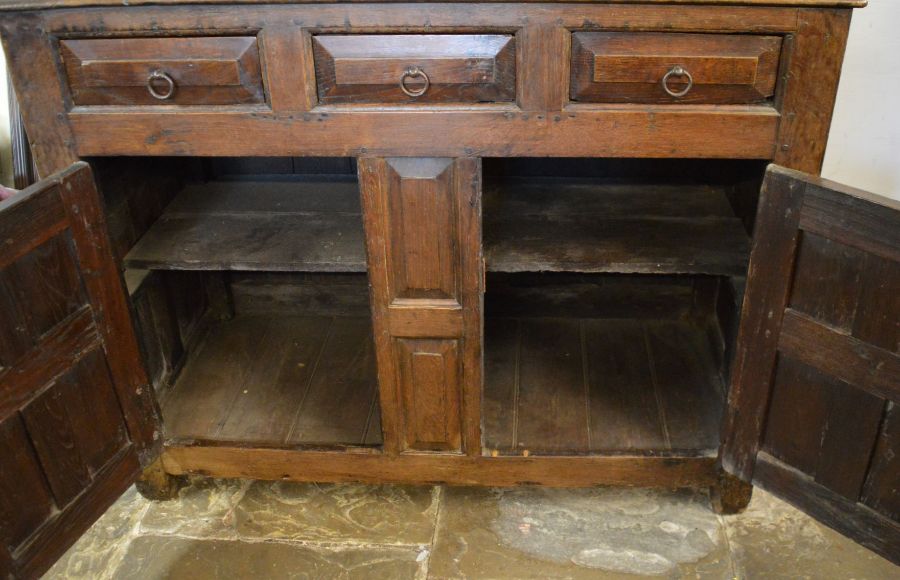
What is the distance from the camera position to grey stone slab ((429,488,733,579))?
171cm

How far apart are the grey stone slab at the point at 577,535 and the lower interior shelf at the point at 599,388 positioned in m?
0.17

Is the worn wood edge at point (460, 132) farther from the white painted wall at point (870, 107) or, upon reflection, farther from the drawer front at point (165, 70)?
the white painted wall at point (870, 107)

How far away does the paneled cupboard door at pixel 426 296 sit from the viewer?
1486 millimetres

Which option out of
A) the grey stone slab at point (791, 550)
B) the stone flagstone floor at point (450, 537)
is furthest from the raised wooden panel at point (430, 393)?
the grey stone slab at point (791, 550)

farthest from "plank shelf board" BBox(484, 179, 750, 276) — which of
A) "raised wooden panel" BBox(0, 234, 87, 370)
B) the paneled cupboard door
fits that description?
"raised wooden panel" BBox(0, 234, 87, 370)

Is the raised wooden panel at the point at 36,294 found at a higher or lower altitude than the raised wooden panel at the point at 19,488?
higher

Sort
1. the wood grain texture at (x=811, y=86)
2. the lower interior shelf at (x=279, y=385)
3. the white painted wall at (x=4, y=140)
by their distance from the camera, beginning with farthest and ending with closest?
1. the white painted wall at (x=4, y=140)
2. the lower interior shelf at (x=279, y=385)
3. the wood grain texture at (x=811, y=86)

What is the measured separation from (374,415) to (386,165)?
27.9 inches

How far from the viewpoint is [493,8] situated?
133 centimetres

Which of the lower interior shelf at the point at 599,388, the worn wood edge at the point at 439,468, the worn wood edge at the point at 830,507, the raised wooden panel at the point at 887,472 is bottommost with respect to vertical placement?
the worn wood edge at the point at 439,468

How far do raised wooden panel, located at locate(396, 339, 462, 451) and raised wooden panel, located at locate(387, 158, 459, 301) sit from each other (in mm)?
126

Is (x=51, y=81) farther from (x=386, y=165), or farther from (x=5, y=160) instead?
(x=5, y=160)

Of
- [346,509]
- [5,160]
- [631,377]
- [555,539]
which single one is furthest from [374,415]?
[5,160]

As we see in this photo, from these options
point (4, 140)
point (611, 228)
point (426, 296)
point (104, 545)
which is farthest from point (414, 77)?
point (4, 140)
